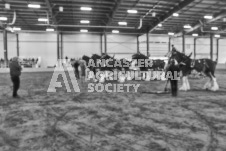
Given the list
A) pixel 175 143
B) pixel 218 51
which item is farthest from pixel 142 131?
pixel 218 51

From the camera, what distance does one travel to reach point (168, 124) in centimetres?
445

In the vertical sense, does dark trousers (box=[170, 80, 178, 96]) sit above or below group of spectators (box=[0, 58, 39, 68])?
below

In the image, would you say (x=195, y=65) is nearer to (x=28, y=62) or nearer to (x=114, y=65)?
(x=114, y=65)

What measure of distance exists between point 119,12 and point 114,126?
20442 millimetres

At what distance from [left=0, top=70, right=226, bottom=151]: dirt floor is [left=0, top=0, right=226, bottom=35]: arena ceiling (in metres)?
14.9

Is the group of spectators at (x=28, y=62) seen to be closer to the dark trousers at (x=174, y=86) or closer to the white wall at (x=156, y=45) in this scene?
the white wall at (x=156, y=45)

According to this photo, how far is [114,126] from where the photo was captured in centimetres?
436

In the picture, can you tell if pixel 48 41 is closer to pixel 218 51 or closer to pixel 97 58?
pixel 97 58

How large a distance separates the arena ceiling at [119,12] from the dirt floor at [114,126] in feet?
48.8

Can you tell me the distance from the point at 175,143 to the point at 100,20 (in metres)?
24.7

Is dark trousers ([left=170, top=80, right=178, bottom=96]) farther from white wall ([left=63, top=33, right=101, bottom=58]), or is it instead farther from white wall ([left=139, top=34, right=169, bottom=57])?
white wall ([left=139, top=34, right=169, bottom=57])

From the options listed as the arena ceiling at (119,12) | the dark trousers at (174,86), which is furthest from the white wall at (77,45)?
the dark trousers at (174,86)

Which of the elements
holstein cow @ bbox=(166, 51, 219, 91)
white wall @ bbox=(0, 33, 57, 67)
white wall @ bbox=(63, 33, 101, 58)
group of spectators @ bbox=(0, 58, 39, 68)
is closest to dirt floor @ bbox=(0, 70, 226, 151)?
holstein cow @ bbox=(166, 51, 219, 91)

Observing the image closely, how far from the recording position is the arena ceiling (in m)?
19.9
